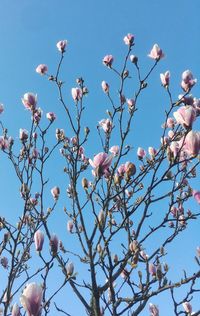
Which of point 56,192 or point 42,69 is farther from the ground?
point 42,69

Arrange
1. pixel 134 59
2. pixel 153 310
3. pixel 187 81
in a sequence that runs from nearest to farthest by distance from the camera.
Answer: pixel 187 81 < pixel 134 59 < pixel 153 310

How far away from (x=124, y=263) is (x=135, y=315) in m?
0.39

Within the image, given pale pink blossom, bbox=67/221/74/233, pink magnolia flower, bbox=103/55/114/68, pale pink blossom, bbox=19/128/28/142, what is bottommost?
pale pink blossom, bbox=67/221/74/233

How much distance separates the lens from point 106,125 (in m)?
4.50

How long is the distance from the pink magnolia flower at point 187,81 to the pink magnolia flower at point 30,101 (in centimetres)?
173

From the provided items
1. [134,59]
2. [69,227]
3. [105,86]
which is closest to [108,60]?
[105,86]

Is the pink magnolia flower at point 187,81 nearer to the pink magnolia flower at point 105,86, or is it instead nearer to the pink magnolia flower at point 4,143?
the pink magnolia flower at point 105,86

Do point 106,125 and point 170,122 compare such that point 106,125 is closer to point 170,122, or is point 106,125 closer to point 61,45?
point 170,122

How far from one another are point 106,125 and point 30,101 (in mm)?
924

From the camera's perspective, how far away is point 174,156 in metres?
3.04

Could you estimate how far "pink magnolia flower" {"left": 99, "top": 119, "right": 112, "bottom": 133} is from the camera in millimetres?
4430

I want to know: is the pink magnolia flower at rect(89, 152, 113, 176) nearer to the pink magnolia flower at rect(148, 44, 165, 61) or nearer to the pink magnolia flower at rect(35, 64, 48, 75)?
the pink magnolia flower at rect(148, 44, 165, 61)

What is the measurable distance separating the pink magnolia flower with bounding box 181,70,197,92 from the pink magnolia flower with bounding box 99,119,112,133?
1053 millimetres

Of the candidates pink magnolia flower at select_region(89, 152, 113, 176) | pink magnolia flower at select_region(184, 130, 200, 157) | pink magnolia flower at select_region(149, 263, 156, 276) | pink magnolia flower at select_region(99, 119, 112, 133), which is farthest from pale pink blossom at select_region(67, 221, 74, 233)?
pink magnolia flower at select_region(184, 130, 200, 157)
